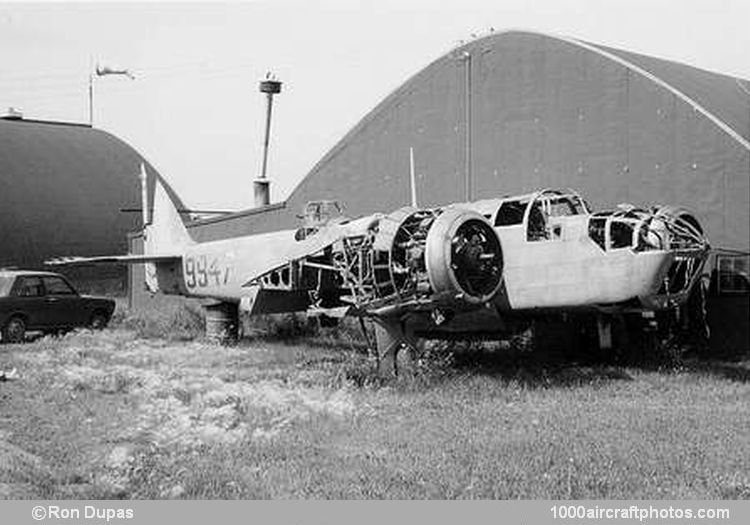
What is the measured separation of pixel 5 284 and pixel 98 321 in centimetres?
272

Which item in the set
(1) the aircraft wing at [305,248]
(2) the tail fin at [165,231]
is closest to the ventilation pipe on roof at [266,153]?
(2) the tail fin at [165,231]

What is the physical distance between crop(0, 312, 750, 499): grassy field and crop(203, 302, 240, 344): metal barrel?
3.46 meters

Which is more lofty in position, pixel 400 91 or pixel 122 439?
pixel 400 91

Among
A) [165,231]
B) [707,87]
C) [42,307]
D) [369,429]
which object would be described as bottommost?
[369,429]

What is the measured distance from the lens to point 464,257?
41.9ft

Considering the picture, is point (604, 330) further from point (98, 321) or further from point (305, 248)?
point (98, 321)

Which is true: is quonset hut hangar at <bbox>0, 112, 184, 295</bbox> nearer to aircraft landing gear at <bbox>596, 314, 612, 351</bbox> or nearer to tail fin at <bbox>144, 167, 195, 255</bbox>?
tail fin at <bbox>144, 167, 195, 255</bbox>

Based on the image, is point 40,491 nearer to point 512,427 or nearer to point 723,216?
point 512,427

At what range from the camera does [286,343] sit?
1980cm

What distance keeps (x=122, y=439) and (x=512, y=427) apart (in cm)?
393

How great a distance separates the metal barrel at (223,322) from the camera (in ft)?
65.6

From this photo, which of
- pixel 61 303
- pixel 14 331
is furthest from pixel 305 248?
pixel 61 303
